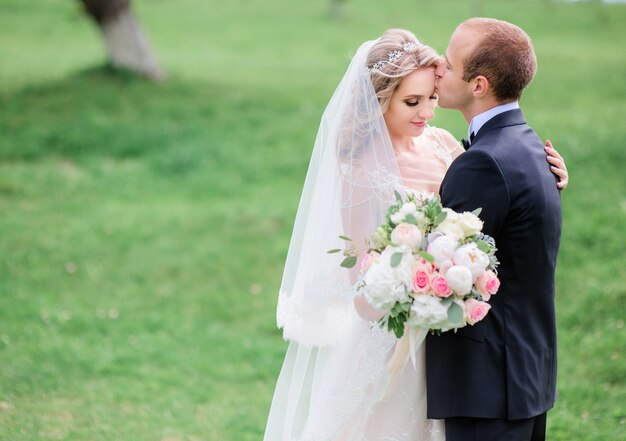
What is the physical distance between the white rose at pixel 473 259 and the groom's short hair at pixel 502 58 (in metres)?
0.81

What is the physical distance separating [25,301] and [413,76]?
5804mm

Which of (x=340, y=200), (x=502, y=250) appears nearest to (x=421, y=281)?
(x=502, y=250)

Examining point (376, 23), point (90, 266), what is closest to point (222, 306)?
point (90, 266)

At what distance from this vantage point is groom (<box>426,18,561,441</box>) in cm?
324

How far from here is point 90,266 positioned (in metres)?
9.02

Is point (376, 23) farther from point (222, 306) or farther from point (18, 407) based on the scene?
point (18, 407)

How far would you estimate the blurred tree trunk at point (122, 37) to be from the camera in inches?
560

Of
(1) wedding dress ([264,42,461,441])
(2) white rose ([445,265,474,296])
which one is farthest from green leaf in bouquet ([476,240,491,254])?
(1) wedding dress ([264,42,461,441])

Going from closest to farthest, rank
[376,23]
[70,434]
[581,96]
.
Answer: [70,434]
[581,96]
[376,23]

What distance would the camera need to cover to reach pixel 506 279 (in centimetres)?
334

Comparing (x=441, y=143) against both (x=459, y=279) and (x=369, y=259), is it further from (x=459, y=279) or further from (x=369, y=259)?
(x=459, y=279)

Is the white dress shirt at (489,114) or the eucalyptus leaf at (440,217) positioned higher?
the white dress shirt at (489,114)

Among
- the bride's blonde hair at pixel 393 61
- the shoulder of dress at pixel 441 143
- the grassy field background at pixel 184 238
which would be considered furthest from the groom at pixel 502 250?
the grassy field background at pixel 184 238

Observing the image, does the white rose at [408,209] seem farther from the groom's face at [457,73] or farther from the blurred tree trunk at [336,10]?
the blurred tree trunk at [336,10]
